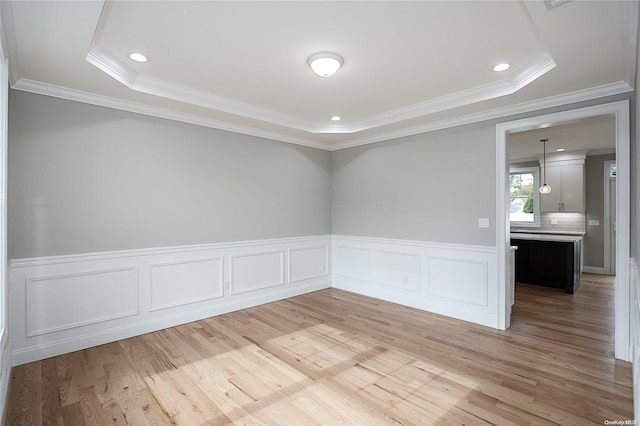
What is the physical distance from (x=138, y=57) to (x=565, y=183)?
8.22 m

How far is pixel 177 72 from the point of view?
306 cm

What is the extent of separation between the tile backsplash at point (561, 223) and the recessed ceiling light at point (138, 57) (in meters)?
8.24

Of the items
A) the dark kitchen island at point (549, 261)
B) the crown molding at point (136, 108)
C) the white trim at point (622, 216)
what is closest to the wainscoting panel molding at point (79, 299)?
the crown molding at point (136, 108)

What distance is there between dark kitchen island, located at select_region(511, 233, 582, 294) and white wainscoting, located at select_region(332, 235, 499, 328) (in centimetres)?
258

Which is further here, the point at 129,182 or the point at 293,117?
the point at 293,117

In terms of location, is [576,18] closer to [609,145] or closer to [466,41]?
[466,41]

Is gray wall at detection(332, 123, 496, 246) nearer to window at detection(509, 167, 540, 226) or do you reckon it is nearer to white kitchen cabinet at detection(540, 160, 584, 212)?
window at detection(509, 167, 540, 226)

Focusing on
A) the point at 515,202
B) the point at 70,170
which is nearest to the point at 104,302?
the point at 70,170

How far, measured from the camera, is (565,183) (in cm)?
712

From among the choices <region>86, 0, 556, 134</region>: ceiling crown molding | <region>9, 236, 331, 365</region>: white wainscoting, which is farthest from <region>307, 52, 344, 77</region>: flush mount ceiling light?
<region>9, 236, 331, 365</region>: white wainscoting

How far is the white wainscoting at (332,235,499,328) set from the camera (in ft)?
13.0

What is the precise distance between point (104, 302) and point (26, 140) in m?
1.72

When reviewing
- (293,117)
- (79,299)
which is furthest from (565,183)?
(79,299)

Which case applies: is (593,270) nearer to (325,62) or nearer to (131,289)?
(325,62)
